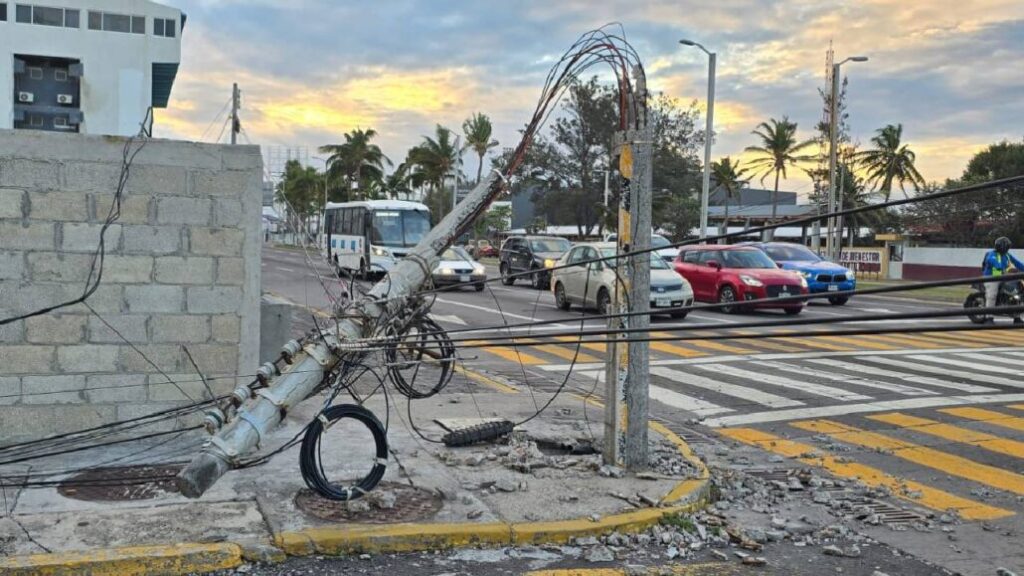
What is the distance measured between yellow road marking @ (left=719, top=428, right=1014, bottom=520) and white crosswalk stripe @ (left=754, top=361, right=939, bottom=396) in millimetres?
3030

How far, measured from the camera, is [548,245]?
31406 mm

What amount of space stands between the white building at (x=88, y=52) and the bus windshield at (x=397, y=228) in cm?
953

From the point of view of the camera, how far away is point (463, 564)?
16.7ft

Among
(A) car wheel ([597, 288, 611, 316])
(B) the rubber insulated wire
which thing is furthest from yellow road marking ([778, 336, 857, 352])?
(B) the rubber insulated wire

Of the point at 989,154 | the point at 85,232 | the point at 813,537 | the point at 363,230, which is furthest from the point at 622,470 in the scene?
the point at 989,154

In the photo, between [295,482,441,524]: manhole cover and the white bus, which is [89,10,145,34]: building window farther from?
[295,482,441,524]: manhole cover

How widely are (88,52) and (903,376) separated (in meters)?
33.9

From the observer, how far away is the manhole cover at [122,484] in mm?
5902

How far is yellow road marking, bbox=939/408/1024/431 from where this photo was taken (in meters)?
8.97

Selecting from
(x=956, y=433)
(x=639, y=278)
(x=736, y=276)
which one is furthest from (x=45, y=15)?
(x=956, y=433)

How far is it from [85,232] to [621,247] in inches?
165

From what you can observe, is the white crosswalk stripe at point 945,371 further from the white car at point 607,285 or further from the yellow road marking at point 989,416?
the white car at point 607,285

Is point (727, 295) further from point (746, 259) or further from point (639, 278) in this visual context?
A: point (639, 278)

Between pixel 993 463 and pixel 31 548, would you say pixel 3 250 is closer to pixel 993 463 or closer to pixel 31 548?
pixel 31 548
